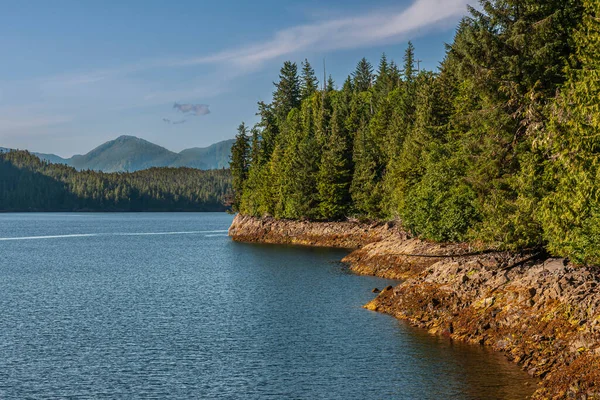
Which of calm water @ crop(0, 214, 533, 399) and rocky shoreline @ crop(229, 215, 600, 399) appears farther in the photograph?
calm water @ crop(0, 214, 533, 399)

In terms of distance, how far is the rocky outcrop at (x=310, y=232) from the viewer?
95137 mm

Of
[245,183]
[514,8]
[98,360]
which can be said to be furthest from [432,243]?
[245,183]

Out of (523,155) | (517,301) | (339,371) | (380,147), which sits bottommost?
(339,371)

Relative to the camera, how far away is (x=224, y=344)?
3438 centimetres

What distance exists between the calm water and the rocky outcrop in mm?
32088

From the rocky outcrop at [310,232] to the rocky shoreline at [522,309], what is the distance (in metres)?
40.9

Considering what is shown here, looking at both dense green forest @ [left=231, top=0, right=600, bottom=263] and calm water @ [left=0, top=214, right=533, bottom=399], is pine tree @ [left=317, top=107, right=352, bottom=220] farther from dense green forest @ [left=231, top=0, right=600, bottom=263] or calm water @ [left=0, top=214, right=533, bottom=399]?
calm water @ [left=0, top=214, right=533, bottom=399]

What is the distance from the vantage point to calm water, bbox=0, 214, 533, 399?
26.5 m

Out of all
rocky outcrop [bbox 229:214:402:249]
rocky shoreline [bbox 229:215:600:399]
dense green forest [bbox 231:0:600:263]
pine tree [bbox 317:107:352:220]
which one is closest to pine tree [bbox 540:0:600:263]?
dense green forest [bbox 231:0:600:263]

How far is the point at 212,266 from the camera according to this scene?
74.8 meters

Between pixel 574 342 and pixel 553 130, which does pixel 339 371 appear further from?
pixel 553 130

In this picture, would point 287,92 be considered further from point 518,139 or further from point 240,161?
point 518,139

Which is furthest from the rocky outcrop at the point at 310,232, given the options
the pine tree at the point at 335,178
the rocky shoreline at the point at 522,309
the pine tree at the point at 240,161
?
the rocky shoreline at the point at 522,309

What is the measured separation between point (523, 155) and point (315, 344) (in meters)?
18.0
